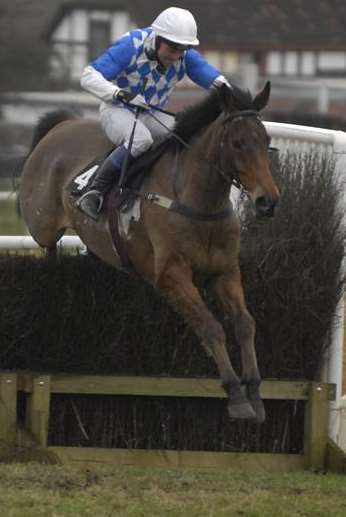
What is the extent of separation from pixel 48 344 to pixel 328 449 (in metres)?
1.68

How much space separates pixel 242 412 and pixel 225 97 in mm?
1549

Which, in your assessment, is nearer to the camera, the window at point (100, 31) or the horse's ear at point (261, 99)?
the horse's ear at point (261, 99)

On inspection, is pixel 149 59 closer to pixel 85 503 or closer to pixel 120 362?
pixel 120 362

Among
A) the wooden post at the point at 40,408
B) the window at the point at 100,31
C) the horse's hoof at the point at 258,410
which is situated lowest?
the window at the point at 100,31

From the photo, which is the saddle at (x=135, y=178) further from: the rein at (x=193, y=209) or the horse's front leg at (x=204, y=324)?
the horse's front leg at (x=204, y=324)

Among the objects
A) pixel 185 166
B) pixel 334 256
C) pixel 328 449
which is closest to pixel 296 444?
pixel 328 449

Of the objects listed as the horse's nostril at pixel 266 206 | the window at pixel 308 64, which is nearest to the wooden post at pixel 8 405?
the horse's nostril at pixel 266 206

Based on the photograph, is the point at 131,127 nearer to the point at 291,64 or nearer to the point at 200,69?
the point at 200,69

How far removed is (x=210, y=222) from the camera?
727 cm

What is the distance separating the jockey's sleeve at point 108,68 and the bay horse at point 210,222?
1.51ft

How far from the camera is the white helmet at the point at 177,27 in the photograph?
7418mm

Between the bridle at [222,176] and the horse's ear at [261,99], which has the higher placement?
the horse's ear at [261,99]

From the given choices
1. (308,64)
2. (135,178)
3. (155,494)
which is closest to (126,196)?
(135,178)

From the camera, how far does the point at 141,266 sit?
774 cm
